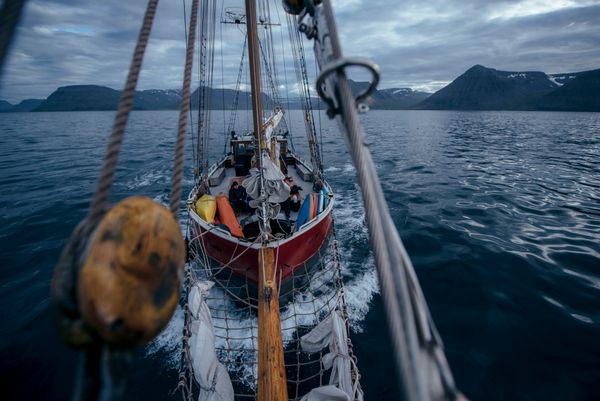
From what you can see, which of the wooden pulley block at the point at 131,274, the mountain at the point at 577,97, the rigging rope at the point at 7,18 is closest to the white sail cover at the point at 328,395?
the wooden pulley block at the point at 131,274

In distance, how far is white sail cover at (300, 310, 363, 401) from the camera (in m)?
3.26

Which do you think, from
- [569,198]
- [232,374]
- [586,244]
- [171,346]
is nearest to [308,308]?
[232,374]

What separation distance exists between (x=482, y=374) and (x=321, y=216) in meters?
4.51

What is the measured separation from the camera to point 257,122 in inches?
257

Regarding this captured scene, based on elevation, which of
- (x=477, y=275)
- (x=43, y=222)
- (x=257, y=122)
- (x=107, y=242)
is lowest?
(x=477, y=275)

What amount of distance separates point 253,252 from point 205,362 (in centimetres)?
231

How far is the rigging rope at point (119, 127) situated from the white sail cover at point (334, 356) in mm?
3245

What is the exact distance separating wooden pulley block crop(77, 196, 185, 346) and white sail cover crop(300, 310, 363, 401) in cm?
289

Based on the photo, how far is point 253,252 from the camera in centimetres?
572

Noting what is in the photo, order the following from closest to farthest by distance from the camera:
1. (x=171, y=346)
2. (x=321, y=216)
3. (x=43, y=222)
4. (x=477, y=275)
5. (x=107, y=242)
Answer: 1. (x=107, y=242)
2. (x=171, y=346)
3. (x=321, y=216)
4. (x=477, y=275)
5. (x=43, y=222)

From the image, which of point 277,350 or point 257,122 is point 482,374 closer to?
point 277,350

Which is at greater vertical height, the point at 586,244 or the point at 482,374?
the point at 586,244

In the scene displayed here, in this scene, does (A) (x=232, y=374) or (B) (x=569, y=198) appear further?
(B) (x=569, y=198)

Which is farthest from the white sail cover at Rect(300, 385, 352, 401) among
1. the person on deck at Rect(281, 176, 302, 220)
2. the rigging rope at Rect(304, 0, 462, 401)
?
the person on deck at Rect(281, 176, 302, 220)
